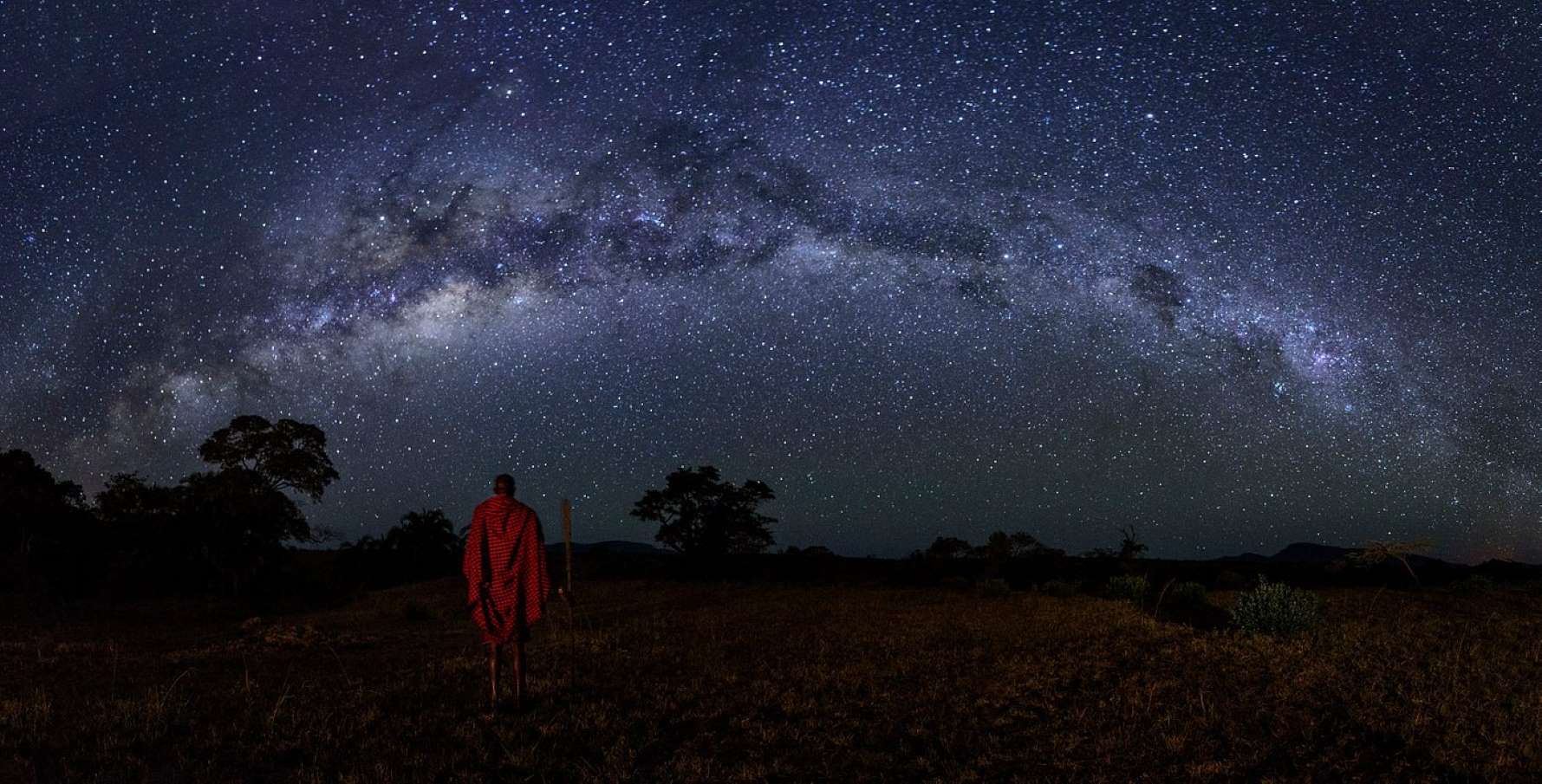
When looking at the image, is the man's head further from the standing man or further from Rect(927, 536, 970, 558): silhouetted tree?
Rect(927, 536, 970, 558): silhouetted tree

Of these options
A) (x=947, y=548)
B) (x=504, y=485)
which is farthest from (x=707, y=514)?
(x=504, y=485)

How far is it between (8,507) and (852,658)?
3274 cm

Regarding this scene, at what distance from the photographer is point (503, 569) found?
850cm

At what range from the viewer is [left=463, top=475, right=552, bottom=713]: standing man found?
27.7ft

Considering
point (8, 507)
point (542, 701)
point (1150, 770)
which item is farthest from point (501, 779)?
point (8, 507)

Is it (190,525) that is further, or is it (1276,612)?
(190,525)

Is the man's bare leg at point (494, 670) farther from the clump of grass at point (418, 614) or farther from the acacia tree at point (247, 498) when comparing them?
the acacia tree at point (247, 498)

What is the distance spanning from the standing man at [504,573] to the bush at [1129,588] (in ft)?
47.0

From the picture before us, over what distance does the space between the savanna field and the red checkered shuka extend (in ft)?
2.77

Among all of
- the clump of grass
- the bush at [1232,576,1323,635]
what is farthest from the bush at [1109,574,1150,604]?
the clump of grass

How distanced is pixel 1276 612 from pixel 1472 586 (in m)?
13.2

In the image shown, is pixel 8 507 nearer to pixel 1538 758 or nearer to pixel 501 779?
pixel 501 779

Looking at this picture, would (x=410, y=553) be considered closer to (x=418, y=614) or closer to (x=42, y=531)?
(x=42, y=531)

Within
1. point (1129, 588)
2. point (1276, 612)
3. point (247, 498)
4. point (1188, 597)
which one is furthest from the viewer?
point (247, 498)
